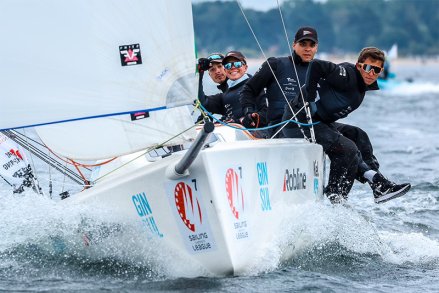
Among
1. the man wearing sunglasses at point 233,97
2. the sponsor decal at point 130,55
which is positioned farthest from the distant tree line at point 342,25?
the sponsor decal at point 130,55

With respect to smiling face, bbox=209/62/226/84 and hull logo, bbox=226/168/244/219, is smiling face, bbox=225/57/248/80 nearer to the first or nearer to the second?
smiling face, bbox=209/62/226/84

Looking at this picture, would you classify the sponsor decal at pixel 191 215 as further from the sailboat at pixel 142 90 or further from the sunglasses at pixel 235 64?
the sunglasses at pixel 235 64

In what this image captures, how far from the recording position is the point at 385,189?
5797 millimetres

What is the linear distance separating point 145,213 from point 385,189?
174cm

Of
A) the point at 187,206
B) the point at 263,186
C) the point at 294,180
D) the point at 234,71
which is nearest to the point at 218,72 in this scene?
the point at 234,71

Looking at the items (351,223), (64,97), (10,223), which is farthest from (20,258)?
(351,223)

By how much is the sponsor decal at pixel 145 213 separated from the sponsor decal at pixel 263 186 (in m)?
0.57

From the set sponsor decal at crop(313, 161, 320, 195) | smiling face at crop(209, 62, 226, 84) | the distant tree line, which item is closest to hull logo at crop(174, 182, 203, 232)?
sponsor decal at crop(313, 161, 320, 195)

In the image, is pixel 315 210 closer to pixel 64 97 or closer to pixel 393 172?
pixel 64 97

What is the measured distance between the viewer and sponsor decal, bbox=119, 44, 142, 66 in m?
4.61

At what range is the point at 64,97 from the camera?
4.61m

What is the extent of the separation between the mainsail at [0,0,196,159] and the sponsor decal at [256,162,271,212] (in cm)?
56

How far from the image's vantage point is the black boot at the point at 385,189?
18.7 ft

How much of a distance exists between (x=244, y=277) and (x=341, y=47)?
111965 mm
